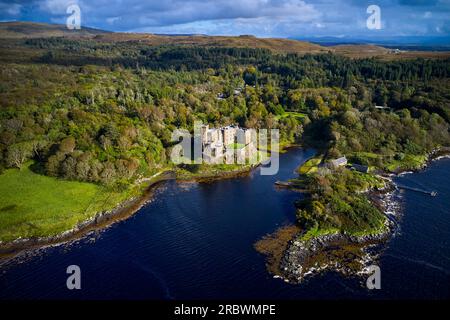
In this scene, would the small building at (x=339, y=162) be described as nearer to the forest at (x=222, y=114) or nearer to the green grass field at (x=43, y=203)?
the forest at (x=222, y=114)

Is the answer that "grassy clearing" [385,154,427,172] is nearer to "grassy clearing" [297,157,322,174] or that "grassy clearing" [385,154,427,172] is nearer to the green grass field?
"grassy clearing" [297,157,322,174]

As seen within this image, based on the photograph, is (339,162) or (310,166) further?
(310,166)

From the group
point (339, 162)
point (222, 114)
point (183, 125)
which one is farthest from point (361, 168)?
point (222, 114)

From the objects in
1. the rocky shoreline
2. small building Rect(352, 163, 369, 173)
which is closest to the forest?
the rocky shoreline

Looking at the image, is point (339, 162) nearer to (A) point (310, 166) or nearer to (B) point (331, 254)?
(A) point (310, 166)

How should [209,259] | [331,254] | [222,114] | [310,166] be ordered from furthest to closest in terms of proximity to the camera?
[222,114] → [310,166] → [331,254] → [209,259]

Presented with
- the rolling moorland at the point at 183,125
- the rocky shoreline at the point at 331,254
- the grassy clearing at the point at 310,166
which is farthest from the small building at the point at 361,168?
the rocky shoreline at the point at 331,254
